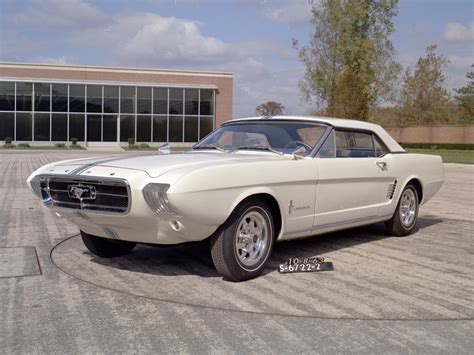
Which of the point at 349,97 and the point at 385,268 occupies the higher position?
the point at 349,97

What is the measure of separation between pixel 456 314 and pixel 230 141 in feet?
10.6

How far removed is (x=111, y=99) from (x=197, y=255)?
4303 cm

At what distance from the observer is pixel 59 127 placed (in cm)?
4669

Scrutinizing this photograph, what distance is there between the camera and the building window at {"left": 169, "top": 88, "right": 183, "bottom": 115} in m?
49.0

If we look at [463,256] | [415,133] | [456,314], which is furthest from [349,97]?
[415,133]

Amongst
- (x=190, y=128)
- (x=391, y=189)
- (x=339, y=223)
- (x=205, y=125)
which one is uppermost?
(x=205, y=125)

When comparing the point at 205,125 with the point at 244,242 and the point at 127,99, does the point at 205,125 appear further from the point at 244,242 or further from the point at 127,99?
Result: the point at 244,242

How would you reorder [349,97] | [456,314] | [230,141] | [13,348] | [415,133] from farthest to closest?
[415,133], [349,97], [230,141], [456,314], [13,348]

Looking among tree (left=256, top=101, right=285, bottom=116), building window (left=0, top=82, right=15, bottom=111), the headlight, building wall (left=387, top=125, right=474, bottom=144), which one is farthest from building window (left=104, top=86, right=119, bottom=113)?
the headlight

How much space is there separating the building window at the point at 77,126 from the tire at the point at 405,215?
41.9 metres

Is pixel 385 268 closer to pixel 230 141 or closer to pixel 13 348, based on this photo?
pixel 230 141

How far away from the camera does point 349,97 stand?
2692 centimetres

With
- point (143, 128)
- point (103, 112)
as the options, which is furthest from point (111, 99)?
point (143, 128)

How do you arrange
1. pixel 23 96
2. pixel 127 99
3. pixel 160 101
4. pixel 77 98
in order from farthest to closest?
pixel 160 101
pixel 127 99
pixel 77 98
pixel 23 96
